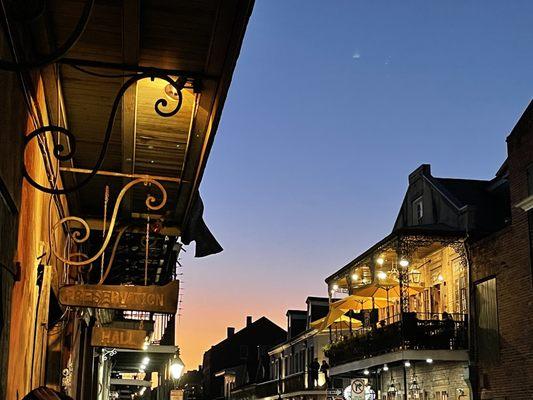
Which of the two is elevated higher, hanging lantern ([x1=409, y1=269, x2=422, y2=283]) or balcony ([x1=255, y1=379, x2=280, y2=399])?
hanging lantern ([x1=409, y1=269, x2=422, y2=283])

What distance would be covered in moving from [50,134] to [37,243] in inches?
38.0

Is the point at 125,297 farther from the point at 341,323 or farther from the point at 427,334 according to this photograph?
the point at 341,323

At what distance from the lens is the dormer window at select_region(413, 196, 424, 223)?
3096 cm

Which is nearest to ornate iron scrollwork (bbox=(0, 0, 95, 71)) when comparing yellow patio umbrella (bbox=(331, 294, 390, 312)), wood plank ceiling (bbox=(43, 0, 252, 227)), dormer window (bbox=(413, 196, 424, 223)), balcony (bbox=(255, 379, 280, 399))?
wood plank ceiling (bbox=(43, 0, 252, 227))

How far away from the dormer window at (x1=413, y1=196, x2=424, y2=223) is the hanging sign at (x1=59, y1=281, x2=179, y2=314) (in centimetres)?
2536

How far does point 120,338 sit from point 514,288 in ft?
50.3

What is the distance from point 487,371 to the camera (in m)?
23.3

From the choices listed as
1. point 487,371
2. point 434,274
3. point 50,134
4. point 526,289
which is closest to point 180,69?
point 50,134

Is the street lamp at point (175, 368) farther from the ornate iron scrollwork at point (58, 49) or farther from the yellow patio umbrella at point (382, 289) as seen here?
the ornate iron scrollwork at point (58, 49)

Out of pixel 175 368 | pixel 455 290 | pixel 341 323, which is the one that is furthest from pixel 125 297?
pixel 341 323

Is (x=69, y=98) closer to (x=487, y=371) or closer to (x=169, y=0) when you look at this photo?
(x=169, y=0)

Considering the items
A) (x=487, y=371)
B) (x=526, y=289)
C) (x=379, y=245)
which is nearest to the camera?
(x=526, y=289)

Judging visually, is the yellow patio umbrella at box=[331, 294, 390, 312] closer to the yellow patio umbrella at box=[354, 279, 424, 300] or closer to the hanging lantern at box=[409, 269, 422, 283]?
the yellow patio umbrella at box=[354, 279, 424, 300]

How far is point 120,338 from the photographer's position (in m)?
9.48
